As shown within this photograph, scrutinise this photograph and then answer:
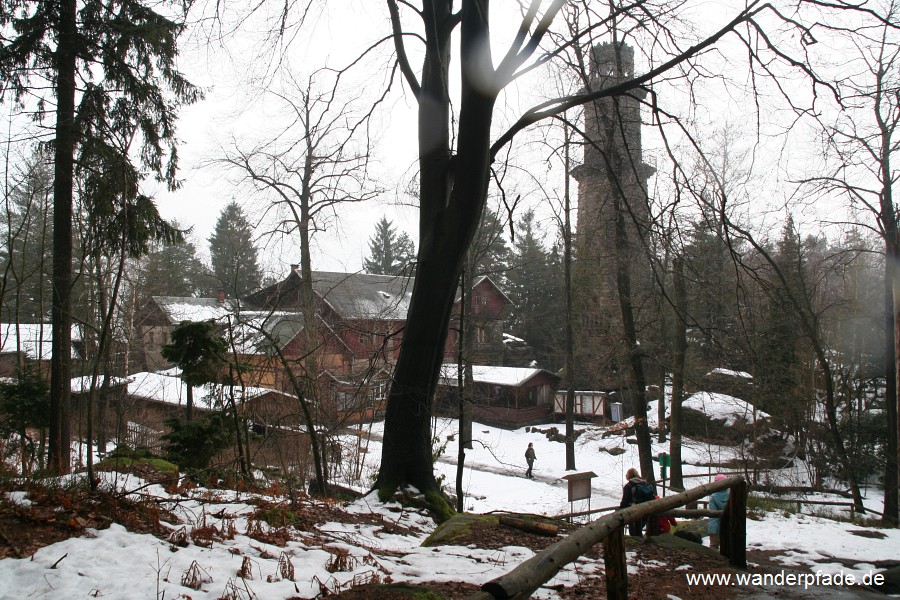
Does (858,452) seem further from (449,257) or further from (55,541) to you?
(55,541)

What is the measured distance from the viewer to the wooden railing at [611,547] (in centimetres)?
228

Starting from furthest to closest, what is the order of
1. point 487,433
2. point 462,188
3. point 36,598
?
point 487,433
point 462,188
point 36,598

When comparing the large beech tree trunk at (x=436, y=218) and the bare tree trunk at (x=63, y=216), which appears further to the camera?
the bare tree trunk at (x=63, y=216)

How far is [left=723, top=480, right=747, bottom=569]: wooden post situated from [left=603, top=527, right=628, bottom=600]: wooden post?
9.18 feet

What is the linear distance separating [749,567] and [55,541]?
19.4 ft

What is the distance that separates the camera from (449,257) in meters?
6.27

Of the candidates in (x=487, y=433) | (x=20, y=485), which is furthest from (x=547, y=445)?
(x=20, y=485)

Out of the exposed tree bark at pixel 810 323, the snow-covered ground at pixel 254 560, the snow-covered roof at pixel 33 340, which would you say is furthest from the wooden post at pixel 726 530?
the snow-covered roof at pixel 33 340

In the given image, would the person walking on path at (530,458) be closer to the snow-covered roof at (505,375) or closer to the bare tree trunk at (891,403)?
the snow-covered roof at (505,375)

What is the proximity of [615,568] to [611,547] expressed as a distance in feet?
0.40

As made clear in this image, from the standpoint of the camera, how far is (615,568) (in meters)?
3.28

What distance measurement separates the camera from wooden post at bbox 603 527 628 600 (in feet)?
10.7

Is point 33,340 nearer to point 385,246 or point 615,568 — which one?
point 615,568

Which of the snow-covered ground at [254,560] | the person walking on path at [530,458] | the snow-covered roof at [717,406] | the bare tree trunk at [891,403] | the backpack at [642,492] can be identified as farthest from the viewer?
the snow-covered roof at [717,406]
